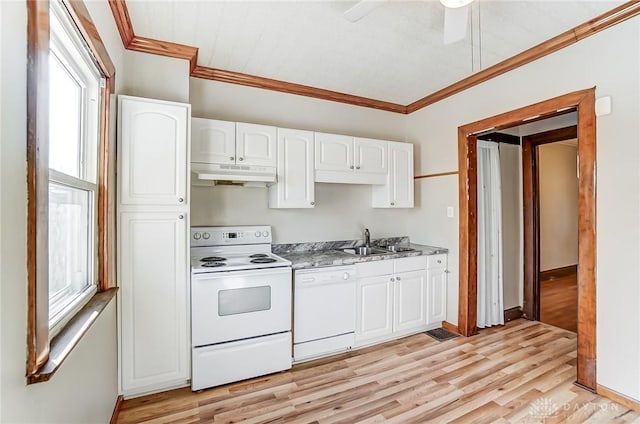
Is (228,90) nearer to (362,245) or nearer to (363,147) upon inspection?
(363,147)

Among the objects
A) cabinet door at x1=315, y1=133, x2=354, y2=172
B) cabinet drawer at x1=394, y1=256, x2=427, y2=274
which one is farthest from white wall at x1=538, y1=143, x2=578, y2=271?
cabinet door at x1=315, y1=133, x2=354, y2=172

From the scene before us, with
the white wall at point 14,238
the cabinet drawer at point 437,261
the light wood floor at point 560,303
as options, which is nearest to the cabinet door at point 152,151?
the white wall at point 14,238

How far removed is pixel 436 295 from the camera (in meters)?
3.37

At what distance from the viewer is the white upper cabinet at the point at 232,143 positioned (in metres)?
2.56

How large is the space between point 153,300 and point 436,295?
8.98 ft

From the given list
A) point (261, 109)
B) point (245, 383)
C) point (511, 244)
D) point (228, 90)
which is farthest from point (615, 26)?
point (245, 383)

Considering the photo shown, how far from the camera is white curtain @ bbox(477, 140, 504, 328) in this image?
3.46m

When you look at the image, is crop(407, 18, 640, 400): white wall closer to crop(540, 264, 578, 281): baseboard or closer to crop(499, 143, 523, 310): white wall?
crop(499, 143, 523, 310): white wall

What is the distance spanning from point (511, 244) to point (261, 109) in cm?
332

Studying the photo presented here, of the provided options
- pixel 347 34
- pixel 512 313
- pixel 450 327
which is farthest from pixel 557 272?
pixel 347 34

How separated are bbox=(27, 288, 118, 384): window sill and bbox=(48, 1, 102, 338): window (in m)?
0.04

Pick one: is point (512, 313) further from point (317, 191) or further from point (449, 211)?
point (317, 191)

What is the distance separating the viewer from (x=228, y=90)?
3012mm

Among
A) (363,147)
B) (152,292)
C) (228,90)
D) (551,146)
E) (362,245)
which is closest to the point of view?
(152,292)
